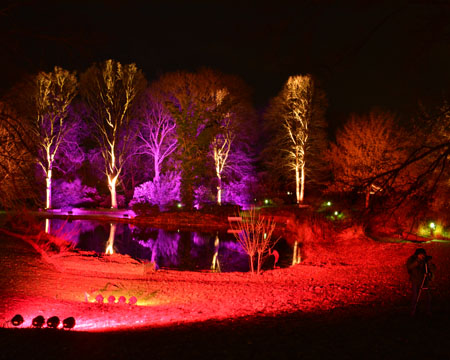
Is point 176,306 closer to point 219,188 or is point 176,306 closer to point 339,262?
point 339,262

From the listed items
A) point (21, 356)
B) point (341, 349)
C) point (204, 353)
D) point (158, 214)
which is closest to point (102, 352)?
point (21, 356)

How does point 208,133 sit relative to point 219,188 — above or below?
above

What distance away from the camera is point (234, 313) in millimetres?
7609

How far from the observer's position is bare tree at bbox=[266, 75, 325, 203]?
32.0m

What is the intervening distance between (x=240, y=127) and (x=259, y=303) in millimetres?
26832

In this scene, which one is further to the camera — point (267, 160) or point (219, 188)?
point (267, 160)

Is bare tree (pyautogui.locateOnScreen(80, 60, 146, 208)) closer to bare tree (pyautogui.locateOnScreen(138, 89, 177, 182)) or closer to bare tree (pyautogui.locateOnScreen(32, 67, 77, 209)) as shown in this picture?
bare tree (pyautogui.locateOnScreen(138, 89, 177, 182))

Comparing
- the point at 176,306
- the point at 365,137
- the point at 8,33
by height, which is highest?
the point at 365,137

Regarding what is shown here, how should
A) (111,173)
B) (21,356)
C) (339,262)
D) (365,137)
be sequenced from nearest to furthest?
(21,356) < (339,262) < (365,137) < (111,173)

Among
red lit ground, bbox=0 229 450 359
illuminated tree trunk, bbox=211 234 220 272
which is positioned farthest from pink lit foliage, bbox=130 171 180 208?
red lit ground, bbox=0 229 450 359

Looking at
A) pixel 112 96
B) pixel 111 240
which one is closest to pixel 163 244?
pixel 111 240

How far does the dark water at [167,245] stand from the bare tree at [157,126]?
9.19 m

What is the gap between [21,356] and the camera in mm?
4551

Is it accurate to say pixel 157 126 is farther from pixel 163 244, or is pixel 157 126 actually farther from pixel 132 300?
pixel 132 300
